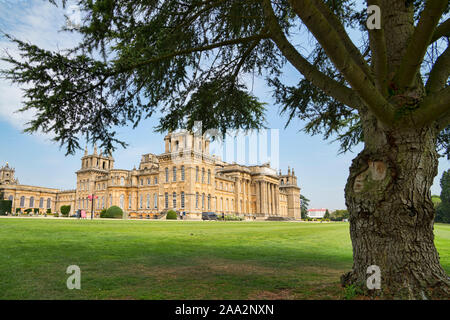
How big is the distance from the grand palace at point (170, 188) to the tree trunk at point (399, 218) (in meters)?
34.0

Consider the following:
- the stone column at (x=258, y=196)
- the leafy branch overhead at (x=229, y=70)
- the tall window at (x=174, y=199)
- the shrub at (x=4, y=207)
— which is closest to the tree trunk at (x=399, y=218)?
the leafy branch overhead at (x=229, y=70)

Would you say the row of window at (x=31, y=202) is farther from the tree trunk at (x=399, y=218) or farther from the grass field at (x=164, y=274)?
the tree trunk at (x=399, y=218)

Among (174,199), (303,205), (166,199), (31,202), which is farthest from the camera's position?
(303,205)

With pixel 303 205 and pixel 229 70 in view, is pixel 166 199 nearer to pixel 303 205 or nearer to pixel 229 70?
pixel 229 70

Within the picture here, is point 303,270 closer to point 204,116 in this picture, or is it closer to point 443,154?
point 204,116

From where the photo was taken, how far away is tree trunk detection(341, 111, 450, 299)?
3359mm

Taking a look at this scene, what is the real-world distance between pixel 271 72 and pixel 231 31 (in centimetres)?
143

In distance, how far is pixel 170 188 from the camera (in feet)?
177

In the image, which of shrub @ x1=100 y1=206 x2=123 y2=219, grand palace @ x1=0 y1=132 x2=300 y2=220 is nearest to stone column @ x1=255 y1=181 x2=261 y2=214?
grand palace @ x1=0 y1=132 x2=300 y2=220

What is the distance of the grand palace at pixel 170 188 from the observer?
52.8 metres

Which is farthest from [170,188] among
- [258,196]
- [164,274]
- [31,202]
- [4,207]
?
[164,274]

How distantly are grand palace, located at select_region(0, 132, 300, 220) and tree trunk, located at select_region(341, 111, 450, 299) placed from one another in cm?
3404

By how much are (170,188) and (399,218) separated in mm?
52050

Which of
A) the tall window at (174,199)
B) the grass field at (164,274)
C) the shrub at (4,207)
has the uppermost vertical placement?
the tall window at (174,199)
